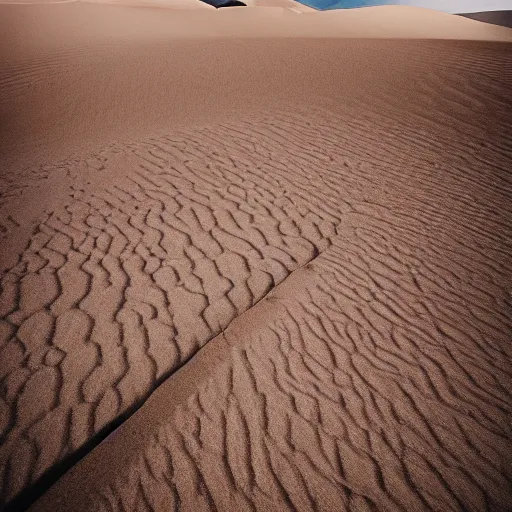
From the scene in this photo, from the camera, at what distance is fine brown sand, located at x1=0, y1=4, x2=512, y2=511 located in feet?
7.14

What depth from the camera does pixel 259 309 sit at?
10.7 ft

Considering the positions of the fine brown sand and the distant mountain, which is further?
the distant mountain

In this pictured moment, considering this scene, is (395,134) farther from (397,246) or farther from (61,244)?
(61,244)

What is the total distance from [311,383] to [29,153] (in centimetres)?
686

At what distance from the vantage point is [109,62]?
10859mm

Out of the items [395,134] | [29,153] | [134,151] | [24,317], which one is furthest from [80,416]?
[395,134]

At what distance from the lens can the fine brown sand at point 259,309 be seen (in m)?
2.18

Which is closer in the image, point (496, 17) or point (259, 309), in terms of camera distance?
point (259, 309)

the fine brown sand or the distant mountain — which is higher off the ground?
the distant mountain

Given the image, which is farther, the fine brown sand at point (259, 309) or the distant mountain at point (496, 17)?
the distant mountain at point (496, 17)

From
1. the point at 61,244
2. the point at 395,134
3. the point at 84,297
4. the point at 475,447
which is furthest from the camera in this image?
the point at 395,134

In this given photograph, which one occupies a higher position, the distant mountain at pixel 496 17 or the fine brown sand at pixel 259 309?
the distant mountain at pixel 496 17

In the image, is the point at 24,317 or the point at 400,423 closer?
the point at 400,423

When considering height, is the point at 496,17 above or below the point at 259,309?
above
